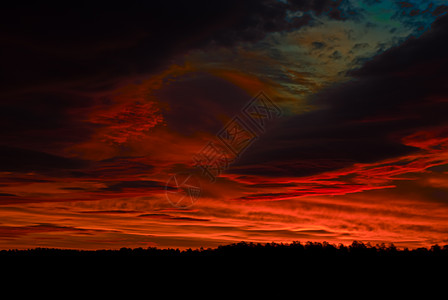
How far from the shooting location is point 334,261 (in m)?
63.0

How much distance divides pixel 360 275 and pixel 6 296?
4015 cm

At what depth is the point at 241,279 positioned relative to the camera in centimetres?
5391

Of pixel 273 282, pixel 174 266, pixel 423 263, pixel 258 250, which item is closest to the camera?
pixel 273 282

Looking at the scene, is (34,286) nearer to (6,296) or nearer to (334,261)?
(6,296)

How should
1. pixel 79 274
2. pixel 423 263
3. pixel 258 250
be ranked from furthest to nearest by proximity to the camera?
1. pixel 258 250
2. pixel 79 274
3. pixel 423 263

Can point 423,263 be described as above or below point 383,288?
above

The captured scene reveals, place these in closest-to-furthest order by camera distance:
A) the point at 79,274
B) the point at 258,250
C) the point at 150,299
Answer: the point at 150,299
the point at 79,274
the point at 258,250

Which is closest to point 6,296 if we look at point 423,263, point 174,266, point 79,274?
point 79,274

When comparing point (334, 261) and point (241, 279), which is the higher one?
point (334, 261)

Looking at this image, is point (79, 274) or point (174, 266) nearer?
point (79, 274)

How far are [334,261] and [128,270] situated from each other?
29.8 meters

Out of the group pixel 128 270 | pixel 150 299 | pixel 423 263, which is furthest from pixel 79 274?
pixel 423 263

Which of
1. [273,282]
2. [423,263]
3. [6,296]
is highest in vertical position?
[423,263]

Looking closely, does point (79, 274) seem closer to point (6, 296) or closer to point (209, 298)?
point (6, 296)
